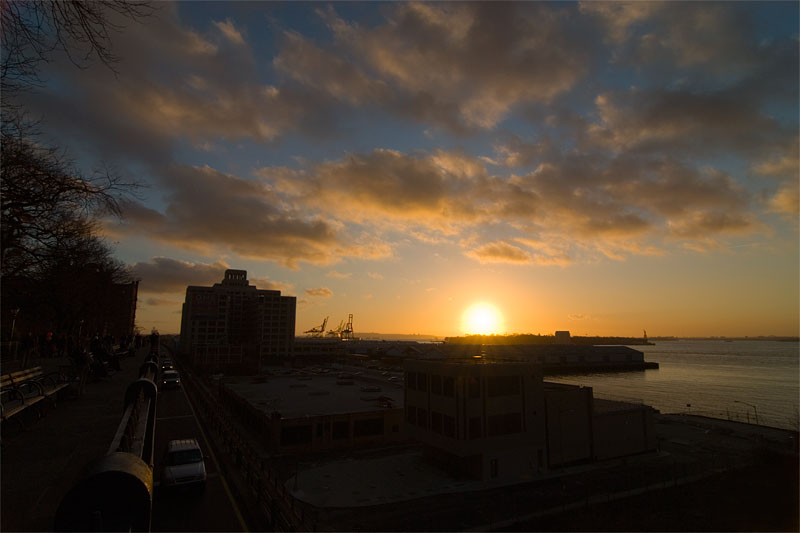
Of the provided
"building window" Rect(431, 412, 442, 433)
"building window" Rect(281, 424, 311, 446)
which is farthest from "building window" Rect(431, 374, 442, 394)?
"building window" Rect(281, 424, 311, 446)

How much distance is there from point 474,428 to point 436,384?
537cm

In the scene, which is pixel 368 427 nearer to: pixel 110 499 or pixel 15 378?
pixel 15 378

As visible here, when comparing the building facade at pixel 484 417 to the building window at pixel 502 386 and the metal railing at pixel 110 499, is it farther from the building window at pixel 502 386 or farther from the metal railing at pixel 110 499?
the metal railing at pixel 110 499

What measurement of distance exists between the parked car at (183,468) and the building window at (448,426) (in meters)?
20.7

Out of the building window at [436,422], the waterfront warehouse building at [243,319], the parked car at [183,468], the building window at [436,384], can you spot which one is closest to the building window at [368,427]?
the building window at [436,422]

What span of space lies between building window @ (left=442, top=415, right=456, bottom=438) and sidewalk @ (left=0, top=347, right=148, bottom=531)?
2500 centimetres

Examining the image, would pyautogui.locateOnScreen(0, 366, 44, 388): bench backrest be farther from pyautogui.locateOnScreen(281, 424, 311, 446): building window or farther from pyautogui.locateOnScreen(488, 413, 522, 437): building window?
pyautogui.locateOnScreen(488, 413, 522, 437): building window

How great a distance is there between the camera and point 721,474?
38.2 m

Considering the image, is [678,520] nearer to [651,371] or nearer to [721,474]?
[721,474]

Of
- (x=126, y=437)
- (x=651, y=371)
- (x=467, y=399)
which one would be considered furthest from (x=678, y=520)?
(x=651, y=371)

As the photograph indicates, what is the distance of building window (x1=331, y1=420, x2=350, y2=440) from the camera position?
43312mm

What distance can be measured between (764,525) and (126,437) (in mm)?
37780

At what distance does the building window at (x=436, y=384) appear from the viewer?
125 feet

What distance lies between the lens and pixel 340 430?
143 ft
